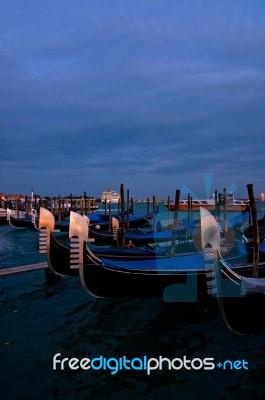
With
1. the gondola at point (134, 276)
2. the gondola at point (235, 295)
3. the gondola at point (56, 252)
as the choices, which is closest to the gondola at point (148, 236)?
the gondola at point (56, 252)

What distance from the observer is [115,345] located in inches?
218

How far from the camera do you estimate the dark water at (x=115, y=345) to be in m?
4.35

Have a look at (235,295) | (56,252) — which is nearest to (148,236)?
(56,252)

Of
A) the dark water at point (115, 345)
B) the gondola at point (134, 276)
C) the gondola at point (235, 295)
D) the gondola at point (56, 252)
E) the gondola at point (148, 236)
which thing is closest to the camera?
the dark water at point (115, 345)

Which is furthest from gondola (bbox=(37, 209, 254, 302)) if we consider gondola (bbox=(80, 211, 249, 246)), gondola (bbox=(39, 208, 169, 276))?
gondola (bbox=(80, 211, 249, 246))

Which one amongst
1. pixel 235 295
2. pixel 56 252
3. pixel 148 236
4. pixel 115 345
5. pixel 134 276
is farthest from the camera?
pixel 148 236

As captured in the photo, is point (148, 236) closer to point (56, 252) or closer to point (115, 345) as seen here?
point (56, 252)

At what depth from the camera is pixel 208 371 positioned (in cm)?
479

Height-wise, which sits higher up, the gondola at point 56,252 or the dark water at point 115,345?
the gondola at point 56,252

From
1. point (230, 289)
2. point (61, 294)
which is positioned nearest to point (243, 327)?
point (230, 289)

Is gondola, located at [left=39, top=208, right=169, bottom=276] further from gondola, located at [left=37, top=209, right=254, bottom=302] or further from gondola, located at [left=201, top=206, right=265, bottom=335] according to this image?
gondola, located at [left=201, top=206, right=265, bottom=335]

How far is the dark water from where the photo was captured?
14.3 feet

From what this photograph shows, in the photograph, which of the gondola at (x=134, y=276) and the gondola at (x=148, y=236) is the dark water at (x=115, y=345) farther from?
the gondola at (x=148, y=236)

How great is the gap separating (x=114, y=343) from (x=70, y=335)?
2.82 feet
